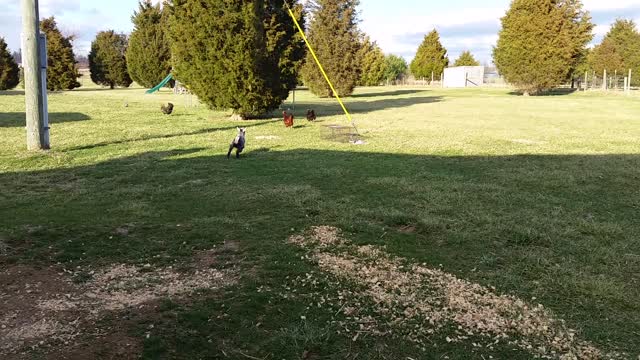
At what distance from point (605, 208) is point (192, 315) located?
6.06m

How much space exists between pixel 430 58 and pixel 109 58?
40.5 meters

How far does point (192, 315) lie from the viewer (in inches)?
137

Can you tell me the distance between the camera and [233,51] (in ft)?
52.8

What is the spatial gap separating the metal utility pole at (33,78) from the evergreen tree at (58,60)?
1232 inches

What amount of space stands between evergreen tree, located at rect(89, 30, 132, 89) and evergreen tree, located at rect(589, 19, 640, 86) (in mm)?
49219

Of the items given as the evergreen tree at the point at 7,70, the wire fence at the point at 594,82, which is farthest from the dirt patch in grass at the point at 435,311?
the wire fence at the point at 594,82

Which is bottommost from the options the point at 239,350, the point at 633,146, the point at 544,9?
the point at 239,350

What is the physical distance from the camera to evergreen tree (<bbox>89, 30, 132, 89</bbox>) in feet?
148

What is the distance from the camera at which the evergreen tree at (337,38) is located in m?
33.9

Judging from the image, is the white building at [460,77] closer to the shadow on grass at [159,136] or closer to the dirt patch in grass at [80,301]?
the shadow on grass at [159,136]

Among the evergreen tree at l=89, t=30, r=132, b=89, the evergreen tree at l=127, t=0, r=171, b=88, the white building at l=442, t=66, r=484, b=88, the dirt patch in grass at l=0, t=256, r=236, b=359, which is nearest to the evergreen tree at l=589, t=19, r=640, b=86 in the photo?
the white building at l=442, t=66, r=484, b=88

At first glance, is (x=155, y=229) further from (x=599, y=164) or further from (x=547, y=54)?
(x=547, y=54)

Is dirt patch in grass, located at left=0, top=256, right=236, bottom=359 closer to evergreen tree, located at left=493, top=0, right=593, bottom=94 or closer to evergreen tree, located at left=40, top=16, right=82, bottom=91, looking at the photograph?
evergreen tree, located at left=40, top=16, right=82, bottom=91

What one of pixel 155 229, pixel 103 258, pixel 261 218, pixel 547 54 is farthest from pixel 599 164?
pixel 547 54
